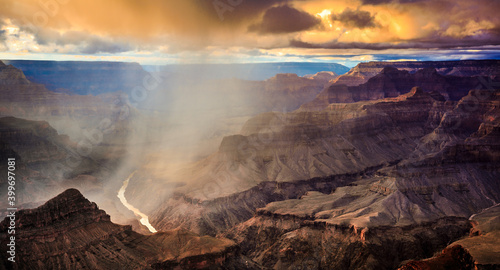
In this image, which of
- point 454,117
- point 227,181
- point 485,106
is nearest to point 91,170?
point 227,181

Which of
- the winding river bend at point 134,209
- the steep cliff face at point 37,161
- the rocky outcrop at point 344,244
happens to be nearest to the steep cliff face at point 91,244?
the rocky outcrop at point 344,244

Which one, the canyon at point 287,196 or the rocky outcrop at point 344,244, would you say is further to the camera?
the rocky outcrop at point 344,244

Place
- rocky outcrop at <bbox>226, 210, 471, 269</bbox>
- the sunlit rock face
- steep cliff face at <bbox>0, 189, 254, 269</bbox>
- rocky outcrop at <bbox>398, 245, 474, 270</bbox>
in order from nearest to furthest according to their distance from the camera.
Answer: rocky outcrop at <bbox>398, 245, 474, 270</bbox> < steep cliff face at <bbox>0, 189, 254, 269</bbox> < rocky outcrop at <bbox>226, 210, 471, 269</bbox> < the sunlit rock face

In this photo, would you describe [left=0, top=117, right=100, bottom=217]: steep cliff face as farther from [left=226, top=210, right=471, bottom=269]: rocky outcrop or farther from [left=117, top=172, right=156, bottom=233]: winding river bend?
[left=226, top=210, right=471, bottom=269]: rocky outcrop

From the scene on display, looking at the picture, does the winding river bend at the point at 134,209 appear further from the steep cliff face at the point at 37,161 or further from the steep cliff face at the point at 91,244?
the steep cliff face at the point at 91,244

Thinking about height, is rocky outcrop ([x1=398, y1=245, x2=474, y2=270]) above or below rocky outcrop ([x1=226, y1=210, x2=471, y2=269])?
above

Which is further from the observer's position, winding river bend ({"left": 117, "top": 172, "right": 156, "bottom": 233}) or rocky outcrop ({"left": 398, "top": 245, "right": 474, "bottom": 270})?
winding river bend ({"left": 117, "top": 172, "right": 156, "bottom": 233})

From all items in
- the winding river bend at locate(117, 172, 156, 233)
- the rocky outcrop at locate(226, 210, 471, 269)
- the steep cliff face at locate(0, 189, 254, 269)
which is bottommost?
the winding river bend at locate(117, 172, 156, 233)

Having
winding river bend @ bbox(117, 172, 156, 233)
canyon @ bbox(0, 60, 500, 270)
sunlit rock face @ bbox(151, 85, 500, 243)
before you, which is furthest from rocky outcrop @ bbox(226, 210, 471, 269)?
winding river bend @ bbox(117, 172, 156, 233)
